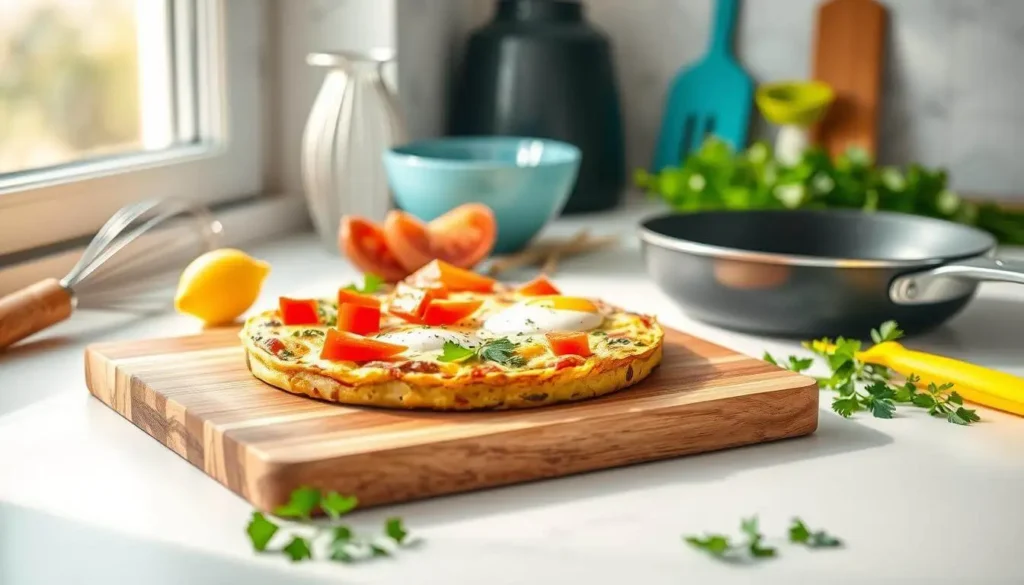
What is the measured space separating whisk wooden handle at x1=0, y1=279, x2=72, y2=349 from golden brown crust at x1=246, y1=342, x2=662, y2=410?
1.23ft

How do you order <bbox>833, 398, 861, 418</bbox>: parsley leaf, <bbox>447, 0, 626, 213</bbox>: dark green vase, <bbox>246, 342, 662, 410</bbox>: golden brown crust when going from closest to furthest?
<bbox>246, 342, 662, 410</bbox>: golden brown crust → <bbox>833, 398, 861, 418</bbox>: parsley leaf → <bbox>447, 0, 626, 213</bbox>: dark green vase

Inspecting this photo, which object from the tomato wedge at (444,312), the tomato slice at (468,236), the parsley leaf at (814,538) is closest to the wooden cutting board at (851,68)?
the tomato slice at (468,236)

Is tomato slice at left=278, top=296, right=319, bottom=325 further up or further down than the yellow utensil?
further up

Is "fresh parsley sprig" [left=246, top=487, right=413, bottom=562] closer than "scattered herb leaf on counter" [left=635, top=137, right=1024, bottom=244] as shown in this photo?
Yes

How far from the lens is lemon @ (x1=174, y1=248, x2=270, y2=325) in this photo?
129 centimetres

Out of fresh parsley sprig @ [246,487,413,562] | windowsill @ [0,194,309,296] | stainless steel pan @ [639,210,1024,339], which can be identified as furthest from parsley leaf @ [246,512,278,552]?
windowsill @ [0,194,309,296]

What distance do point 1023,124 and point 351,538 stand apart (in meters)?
1.78

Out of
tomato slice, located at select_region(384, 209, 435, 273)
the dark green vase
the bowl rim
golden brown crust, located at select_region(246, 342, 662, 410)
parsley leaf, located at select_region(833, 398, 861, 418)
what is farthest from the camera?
the dark green vase

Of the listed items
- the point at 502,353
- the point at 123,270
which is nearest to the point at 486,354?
the point at 502,353

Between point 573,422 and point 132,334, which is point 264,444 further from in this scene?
point 132,334

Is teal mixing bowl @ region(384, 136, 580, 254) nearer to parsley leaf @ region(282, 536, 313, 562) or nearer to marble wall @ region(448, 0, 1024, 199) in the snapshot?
marble wall @ region(448, 0, 1024, 199)

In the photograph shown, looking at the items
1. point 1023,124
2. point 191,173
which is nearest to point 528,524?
point 191,173

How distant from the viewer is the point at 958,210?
6.15 feet

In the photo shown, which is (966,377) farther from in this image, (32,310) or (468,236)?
(32,310)
